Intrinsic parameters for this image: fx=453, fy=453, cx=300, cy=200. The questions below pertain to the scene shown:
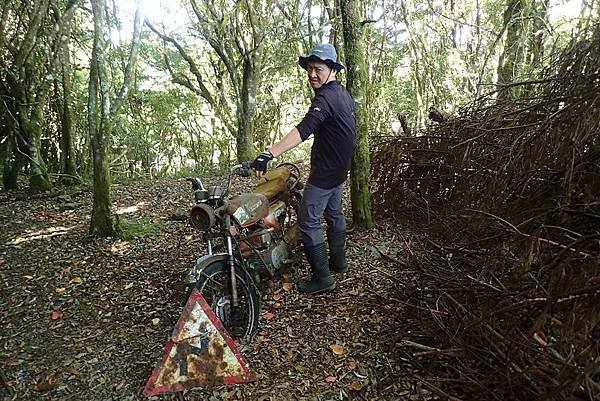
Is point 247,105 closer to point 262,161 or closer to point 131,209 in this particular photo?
point 131,209

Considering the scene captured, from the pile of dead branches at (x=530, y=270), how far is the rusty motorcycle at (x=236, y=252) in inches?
44.6

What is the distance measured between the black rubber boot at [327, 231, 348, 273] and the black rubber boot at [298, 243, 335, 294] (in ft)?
0.69

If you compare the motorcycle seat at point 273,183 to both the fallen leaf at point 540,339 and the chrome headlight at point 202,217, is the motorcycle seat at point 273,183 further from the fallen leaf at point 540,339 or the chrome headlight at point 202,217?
the fallen leaf at point 540,339

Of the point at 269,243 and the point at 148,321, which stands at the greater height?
the point at 269,243

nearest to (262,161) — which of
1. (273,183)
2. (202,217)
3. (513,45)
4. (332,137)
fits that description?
(202,217)

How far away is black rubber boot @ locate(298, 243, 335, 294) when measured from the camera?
149 inches

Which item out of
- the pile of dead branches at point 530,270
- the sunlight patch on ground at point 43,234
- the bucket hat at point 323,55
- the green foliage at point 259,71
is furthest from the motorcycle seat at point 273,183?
the green foliage at point 259,71

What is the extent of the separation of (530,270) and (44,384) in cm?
304

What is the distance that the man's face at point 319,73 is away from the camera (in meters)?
Answer: 3.50

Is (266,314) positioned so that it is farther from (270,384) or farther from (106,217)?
(106,217)

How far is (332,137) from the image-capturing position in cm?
359

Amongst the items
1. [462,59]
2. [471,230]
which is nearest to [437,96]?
[462,59]

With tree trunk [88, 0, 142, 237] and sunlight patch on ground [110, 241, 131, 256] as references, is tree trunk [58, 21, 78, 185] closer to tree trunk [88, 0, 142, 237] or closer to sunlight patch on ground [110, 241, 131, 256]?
tree trunk [88, 0, 142, 237]

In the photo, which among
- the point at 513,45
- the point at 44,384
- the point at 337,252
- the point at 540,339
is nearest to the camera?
the point at 540,339
